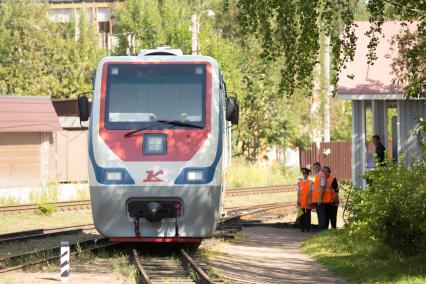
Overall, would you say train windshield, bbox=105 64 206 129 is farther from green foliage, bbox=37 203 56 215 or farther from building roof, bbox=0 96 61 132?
building roof, bbox=0 96 61 132

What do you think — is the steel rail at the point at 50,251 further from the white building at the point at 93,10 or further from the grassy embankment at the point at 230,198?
the white building at the point at 93,10

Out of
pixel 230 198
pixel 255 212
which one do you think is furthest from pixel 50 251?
pixel 230 198

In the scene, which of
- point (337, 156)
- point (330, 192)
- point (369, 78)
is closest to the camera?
point (330, 192)

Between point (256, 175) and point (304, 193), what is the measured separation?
2152 centimetres

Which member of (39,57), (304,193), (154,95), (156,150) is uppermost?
(39,57)

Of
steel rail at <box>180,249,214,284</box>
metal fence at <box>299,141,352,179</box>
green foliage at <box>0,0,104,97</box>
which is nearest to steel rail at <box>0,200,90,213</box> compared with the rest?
steel rail at <box>180,249,214,284</box>

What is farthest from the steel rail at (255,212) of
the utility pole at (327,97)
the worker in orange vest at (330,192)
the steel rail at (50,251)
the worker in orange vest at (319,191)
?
the utility pole at (327,97)

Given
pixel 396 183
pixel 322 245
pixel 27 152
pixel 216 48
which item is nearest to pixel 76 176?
pixel 27 152

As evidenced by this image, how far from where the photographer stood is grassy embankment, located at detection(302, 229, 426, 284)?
14062 millimetres

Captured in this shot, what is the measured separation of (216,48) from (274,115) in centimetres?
455

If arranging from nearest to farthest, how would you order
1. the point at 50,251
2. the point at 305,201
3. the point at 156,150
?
the point at 156,150, the point at 50,251, the point at 305,201

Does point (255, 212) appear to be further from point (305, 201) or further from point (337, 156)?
point (337, 156)

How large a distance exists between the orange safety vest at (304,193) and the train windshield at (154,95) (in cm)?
740

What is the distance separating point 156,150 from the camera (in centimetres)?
1669
